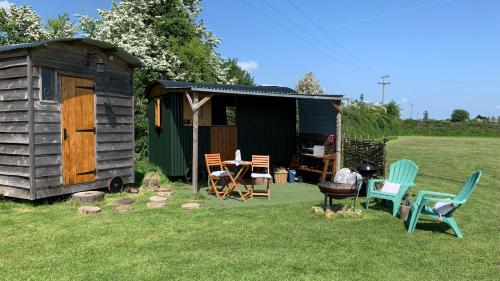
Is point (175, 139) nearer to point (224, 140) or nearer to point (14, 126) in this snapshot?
point (224, 140)

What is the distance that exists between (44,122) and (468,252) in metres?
6.90

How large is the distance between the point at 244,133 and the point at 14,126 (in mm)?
5788

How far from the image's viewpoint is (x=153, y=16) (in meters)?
19.6

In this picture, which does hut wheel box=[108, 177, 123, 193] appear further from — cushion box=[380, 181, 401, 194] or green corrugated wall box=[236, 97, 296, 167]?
cushion box=[380, 181, 401, 194]

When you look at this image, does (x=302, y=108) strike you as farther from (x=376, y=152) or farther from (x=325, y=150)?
(x=376, y=152)

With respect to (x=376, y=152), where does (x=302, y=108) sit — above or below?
above

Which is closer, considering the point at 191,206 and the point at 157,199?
the point at 191,206

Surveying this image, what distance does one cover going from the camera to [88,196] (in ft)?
25.3

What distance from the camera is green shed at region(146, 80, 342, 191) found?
10.5m

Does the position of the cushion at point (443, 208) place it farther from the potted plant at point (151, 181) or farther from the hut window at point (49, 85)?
the hut window at point (49, 85)

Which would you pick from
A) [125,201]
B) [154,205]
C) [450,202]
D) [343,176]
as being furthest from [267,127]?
[450,202]

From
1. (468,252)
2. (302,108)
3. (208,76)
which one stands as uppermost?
(208,76)

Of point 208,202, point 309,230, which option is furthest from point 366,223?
point 208,202

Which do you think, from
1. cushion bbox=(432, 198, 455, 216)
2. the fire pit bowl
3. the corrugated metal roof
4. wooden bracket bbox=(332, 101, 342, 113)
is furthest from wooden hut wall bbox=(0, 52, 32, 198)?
wooden bracket bbox=(332, 101, 342, 113)
